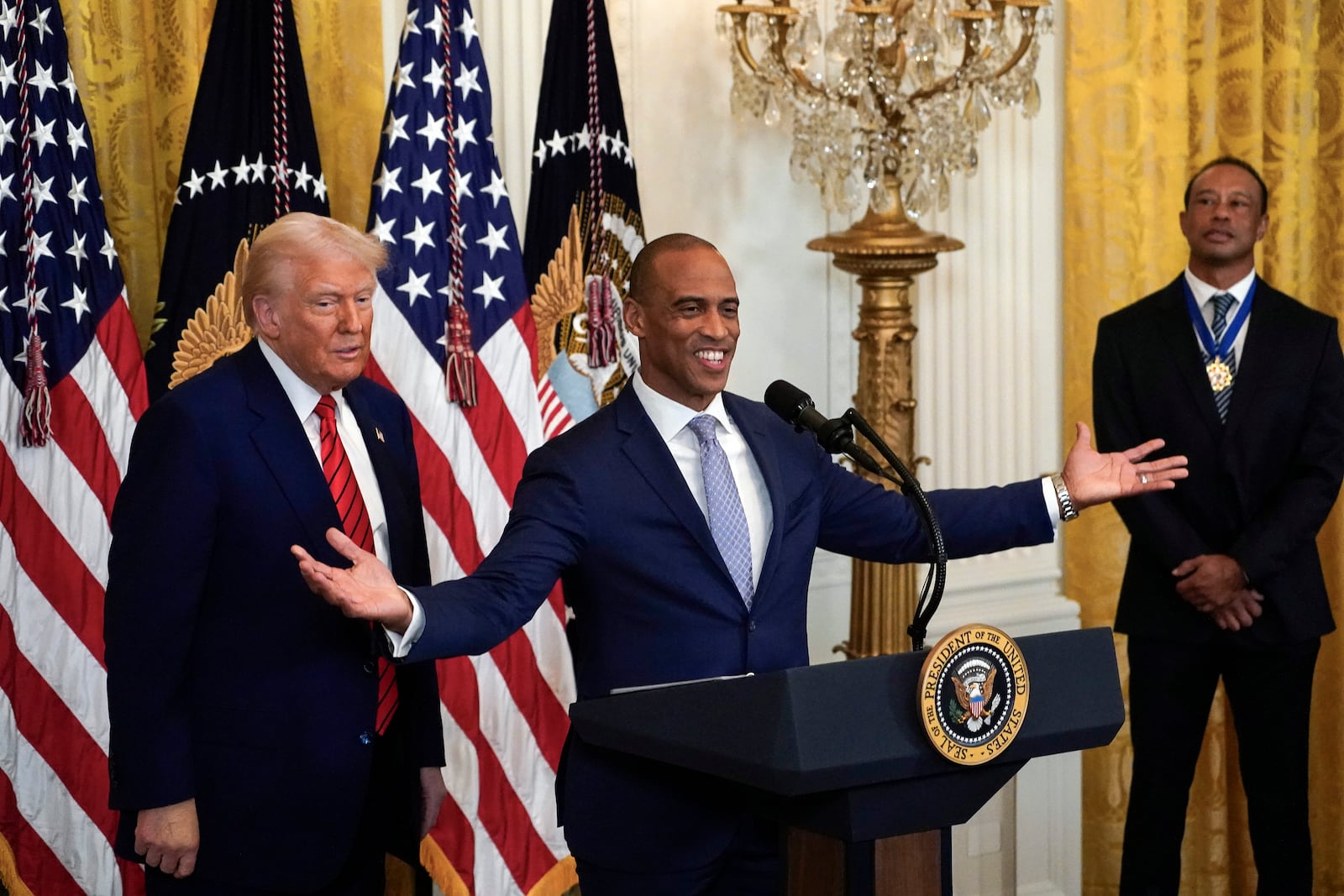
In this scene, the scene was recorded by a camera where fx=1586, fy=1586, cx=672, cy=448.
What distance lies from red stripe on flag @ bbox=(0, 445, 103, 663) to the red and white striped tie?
81 centimetres

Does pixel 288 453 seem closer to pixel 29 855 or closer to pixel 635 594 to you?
pixel 635 594

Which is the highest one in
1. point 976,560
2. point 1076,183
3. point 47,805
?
point 1076,183

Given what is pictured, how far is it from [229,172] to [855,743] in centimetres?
196

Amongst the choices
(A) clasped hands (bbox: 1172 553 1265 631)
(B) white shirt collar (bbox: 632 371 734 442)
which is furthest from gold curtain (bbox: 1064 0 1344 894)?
(B) white shirt collar (bbox: 632 371 734 442)

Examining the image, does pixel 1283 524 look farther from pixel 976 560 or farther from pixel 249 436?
pixel 249 436

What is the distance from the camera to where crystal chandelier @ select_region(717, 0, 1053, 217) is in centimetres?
336

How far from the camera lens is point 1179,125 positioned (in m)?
4.24

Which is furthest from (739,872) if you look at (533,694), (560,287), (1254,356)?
(1254,356)

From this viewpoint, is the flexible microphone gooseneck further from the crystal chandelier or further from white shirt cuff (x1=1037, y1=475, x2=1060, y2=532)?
the crystal chandelier

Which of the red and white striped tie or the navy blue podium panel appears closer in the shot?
the navy blue podium panel

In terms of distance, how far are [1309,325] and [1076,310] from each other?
0.78m

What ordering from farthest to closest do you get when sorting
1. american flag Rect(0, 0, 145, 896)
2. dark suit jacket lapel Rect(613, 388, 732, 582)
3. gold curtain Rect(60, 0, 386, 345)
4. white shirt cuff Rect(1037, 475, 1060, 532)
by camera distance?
gold curtain Rect(60, 0, 386, 345) < american flag Rect(0, 0, 145, 896) < white shirt cuff Rect(1037, 475, 1060, 532) < dark suit jacket lapel Rect(613, 388, 732, 582)

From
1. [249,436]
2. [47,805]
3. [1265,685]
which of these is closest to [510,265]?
[249,436]

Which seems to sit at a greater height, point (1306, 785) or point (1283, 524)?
point (1283, 524)
